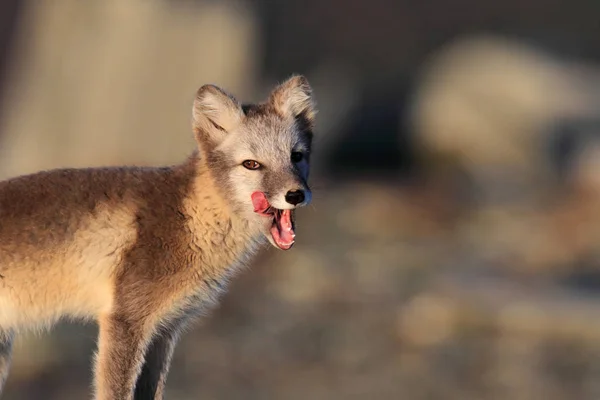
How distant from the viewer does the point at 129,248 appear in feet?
17.1

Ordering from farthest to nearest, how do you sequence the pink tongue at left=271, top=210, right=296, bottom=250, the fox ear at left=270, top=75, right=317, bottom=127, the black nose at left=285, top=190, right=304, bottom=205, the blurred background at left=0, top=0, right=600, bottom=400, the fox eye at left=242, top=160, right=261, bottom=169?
the blurred background at left=0, top=0, right=600, bottom=400
the fox ear at left=270, top=75, right=317, bottom=127
the fox eye at left=242, top=160, right=261, bottom=169
the pink tongue at left=271, top=210, right=296, bottom=250
the black nose at left=285, top=190, right=304, bottom=205

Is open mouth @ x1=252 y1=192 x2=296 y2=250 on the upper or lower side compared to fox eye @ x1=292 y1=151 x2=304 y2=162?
lower

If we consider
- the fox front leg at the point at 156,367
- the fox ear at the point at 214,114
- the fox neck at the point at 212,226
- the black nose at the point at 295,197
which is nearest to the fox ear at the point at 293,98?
the fox ear at the point at 214,114

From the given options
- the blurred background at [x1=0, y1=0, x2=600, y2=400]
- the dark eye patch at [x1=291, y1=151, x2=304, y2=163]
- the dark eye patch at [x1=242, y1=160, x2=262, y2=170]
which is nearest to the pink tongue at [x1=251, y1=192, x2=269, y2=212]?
the dark eye patch at [x1=242, y1=160, x2=262, y2=170]

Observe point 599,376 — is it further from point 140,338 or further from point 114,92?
point 140,338

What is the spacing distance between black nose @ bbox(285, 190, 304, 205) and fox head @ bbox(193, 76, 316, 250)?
0.08m

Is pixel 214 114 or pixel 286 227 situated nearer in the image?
pixel 286 227

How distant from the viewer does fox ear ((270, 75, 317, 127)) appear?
5465 mm

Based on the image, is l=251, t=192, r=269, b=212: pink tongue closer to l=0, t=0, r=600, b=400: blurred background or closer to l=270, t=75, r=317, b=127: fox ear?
l=270, t=75, r=317, b=127: fox ear

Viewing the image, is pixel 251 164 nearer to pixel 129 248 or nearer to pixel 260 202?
pixel 260 202

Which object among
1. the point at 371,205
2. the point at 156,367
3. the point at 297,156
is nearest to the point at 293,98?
the point at 297,156

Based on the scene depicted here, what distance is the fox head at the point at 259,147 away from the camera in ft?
17.2

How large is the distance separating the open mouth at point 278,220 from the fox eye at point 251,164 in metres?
0.11

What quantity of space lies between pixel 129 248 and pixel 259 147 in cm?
65
